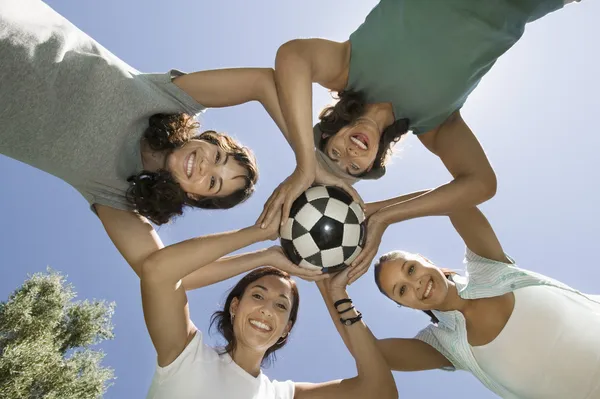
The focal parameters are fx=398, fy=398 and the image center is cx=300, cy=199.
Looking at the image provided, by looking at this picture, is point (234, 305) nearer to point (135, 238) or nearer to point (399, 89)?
point (135, 238)

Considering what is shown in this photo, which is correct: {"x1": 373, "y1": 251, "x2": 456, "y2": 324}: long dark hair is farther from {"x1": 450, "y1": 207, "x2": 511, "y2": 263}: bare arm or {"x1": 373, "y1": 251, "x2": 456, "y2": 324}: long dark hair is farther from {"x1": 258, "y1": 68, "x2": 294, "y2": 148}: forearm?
{"x1": 258, "y1": 68, "x2": 294, "y2": 148}: forearm

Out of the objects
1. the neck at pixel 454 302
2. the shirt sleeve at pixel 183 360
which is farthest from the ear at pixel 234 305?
the neck at pixel 454 302

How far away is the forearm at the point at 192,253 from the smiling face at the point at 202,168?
440 millimetres

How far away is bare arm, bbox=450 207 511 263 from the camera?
169 inches

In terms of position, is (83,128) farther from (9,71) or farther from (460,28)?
(460,28)

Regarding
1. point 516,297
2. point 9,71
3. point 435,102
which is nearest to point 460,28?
point 435,102

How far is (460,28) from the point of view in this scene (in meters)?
3.05

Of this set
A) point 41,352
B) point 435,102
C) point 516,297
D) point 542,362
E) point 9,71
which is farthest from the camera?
point 41,352

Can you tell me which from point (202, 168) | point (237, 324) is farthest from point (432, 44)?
point (237, 324)

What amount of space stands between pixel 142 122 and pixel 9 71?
3.27 feet

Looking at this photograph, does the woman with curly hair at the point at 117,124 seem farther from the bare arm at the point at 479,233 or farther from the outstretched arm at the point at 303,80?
the bare arm at the point at 479,233

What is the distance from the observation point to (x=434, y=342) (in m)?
4.68

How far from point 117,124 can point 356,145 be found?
6.77 feet

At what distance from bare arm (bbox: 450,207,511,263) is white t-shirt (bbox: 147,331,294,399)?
265 cm
